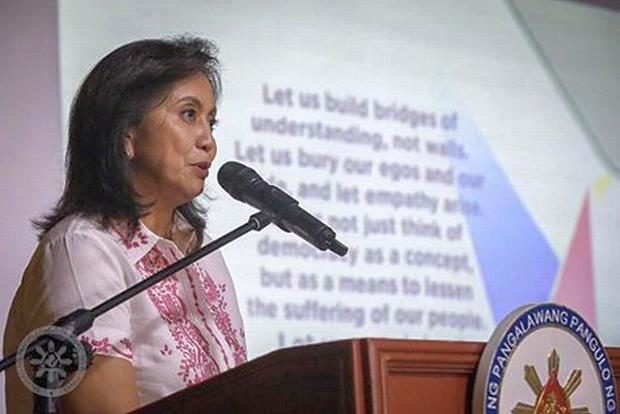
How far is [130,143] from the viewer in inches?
72.7

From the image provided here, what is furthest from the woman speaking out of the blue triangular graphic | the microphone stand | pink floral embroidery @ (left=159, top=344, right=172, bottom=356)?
the blue triangular graphic

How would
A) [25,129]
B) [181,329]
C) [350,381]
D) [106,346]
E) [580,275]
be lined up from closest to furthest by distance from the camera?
1. [350,381]
2. [106,346]
3. [181,329]
4. [25,129]
5. [580,275]

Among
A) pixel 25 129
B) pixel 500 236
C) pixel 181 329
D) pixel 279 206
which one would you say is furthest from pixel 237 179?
pixel 500 236

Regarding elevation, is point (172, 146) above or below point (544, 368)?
above

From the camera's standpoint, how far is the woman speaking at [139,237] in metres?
1.62

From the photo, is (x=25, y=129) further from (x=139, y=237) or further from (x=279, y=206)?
(x=279, y=206)

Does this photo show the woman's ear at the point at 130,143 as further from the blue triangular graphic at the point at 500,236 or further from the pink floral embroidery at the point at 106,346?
the blue triangular graphic at the point at 500,236

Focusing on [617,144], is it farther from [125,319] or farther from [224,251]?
[125,319]

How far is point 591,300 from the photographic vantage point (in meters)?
2.97

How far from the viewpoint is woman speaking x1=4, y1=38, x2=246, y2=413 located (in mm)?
1617

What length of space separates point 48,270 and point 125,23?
775 millimetres

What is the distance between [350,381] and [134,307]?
0.52 metres

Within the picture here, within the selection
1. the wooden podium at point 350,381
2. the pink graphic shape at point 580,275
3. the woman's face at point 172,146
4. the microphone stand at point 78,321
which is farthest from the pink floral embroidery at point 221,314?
the pink graphic shape at point 580,275

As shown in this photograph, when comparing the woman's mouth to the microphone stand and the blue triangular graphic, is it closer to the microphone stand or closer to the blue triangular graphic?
the microphone stand
